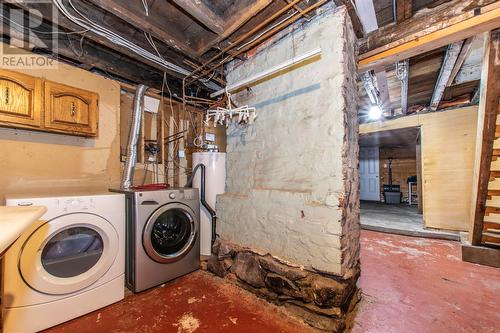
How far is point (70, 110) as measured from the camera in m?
2.01

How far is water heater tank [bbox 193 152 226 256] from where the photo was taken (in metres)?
2.50

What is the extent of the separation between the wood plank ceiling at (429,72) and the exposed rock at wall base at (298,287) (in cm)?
207

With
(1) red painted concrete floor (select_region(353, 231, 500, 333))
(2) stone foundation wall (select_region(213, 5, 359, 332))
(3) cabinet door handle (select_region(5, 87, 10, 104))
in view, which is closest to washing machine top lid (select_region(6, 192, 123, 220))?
(3) cabinet door handle (select_region(5, 87, 10, 104))

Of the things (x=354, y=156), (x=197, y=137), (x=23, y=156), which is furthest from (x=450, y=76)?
(x=23, y=156)

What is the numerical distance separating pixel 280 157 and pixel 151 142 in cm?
191

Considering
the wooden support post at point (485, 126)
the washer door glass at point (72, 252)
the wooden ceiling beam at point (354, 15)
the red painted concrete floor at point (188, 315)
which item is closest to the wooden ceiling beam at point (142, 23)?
the wooden ceiling beam at point (354, 15)

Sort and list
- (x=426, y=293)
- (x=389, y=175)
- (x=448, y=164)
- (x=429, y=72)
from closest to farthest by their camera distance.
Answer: (x=426, y=293)
(x=429, y=72)
(x=448, y=164)
(x=389, y=175)

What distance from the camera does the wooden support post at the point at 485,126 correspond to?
1799mm

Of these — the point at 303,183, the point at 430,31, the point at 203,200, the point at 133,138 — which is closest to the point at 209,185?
the point at 203,200

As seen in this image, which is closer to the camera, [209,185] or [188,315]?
[188,315]

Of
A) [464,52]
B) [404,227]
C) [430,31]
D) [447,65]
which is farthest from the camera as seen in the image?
[404,227]

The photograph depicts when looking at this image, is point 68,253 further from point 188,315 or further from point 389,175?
point 389,175

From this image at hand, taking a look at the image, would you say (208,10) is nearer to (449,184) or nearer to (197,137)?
(197,137)

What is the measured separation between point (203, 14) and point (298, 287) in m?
2.24
